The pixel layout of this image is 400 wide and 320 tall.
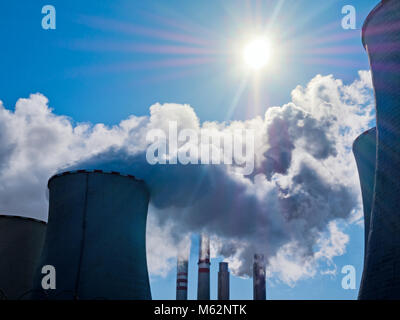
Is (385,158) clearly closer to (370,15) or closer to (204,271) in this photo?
(370,15)

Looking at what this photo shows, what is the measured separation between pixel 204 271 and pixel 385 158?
51.0 feet

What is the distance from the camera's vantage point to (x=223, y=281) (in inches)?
1049

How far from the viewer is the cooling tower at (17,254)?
16109 millimetres

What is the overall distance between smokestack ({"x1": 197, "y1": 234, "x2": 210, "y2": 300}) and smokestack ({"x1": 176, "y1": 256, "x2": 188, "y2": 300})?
289 cm

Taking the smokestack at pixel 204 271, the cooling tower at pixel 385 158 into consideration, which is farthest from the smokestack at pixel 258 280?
the cooling tower at pixel 385 158

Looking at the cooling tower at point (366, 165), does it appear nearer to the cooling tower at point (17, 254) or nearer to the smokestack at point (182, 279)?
the cooling tower at point (17, 254)

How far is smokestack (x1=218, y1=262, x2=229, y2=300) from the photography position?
26672mm

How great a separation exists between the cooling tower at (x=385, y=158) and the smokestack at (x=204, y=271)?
48.4 ft

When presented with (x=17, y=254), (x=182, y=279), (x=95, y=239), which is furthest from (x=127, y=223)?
(x=182, y=279)

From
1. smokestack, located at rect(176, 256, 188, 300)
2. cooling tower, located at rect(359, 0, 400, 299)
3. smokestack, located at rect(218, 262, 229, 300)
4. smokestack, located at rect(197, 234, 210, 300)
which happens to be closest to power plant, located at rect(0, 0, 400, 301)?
cooling tower, located at rect(359, 0, 400, 299)

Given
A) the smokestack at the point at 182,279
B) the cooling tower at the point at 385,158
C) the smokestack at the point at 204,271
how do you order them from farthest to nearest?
the smokestack at the point at 182,279, the smokestack at the point at 204,271, the cooling tower at the point at 385,158

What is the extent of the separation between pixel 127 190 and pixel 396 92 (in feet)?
26.4
